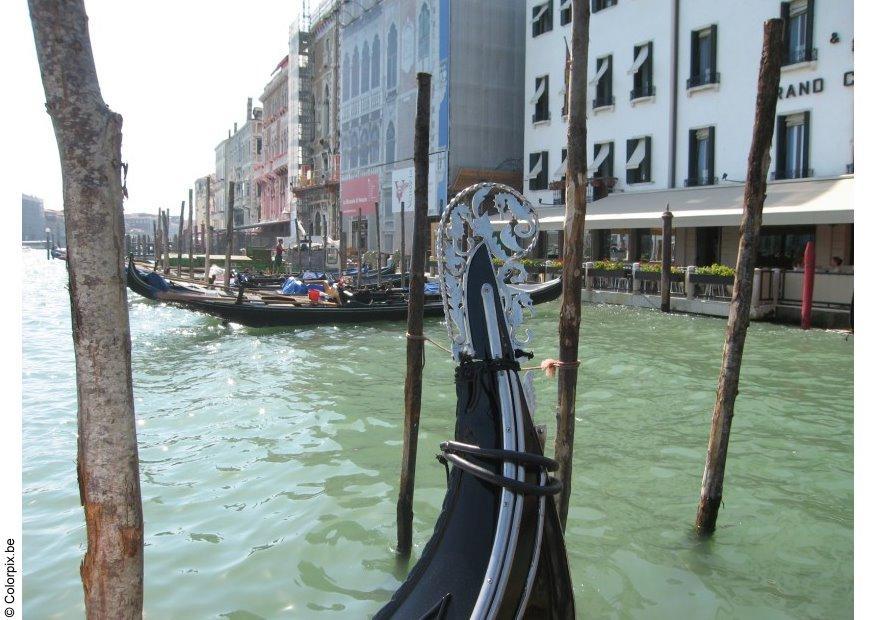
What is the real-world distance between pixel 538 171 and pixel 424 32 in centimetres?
654

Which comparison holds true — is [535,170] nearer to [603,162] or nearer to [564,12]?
[603,162]

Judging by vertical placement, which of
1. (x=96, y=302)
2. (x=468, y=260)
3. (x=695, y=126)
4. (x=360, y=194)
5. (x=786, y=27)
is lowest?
(x=96, y=302)

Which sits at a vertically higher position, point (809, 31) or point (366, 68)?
point (366, 68)

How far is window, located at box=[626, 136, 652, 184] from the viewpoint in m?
15.9

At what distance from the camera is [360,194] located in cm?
2712

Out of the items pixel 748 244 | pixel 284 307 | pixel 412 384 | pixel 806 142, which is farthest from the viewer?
pixel 806 142

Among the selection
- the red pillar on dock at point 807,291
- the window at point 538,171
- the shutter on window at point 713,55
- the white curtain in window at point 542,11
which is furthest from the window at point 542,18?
the red pillar on dock at point 807,291

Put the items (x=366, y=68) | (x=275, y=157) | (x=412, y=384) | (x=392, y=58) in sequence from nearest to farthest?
1. (x=412, y=384)
2. (x=392, y=58)
3. (x=366, y=68)
4. (x=275, y=157)

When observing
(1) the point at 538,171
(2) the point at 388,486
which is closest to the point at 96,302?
(2) the point at 388,486

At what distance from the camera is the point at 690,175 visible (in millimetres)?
14969

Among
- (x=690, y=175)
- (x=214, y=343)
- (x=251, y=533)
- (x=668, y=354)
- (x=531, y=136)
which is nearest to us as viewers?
(x=251, y=533)

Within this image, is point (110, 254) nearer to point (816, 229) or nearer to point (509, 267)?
point (509, 267)

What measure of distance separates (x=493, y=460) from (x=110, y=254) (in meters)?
1.15

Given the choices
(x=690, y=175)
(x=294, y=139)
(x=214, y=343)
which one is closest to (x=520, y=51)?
(x=690, y=175)
